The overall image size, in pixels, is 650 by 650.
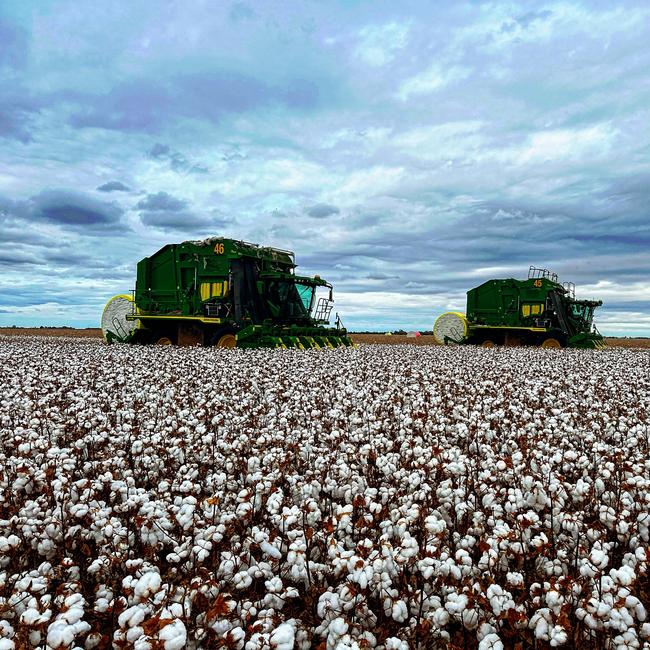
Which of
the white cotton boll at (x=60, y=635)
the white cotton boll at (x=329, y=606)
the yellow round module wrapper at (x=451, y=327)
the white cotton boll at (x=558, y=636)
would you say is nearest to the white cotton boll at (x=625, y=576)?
the white cotton boll at (x=558, y=636)

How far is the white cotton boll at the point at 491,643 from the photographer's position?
3.23 metres

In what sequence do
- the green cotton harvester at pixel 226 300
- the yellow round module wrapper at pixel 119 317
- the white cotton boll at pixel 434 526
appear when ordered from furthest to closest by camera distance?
the yellow round module wrapper at pixel 119 317 < the green cotton harvester at pixel 226 300 < the white cotton boll at pixel 434 526

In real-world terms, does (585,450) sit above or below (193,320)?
below

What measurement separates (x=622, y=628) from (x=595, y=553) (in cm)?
68

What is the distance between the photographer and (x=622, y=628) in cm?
332

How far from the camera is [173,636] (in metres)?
2.94

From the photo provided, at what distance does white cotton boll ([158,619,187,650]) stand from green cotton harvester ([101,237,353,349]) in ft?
68.8

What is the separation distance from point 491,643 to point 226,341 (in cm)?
2285

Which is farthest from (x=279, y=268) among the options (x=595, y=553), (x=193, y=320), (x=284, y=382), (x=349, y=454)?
(x=595, y=553)

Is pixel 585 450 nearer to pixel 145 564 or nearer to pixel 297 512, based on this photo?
Answer: pixel 297 512

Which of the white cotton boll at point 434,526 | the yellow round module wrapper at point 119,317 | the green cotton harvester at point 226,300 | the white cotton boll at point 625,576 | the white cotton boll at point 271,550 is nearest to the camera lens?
the white cotton boll at point 625,576

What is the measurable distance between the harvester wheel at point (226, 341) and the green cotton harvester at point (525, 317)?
17.3 meters

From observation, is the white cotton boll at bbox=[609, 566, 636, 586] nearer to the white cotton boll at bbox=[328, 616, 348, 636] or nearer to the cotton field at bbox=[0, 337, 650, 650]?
the cotton field at bbox=[0, 337, 650, 650]

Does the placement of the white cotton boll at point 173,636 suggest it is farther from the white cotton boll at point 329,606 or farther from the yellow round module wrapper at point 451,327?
the yellow round module wrapper at point 451,327
